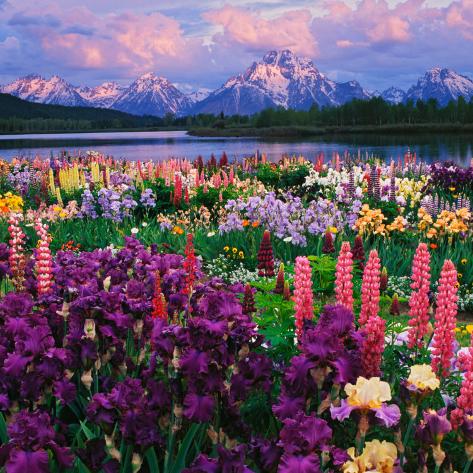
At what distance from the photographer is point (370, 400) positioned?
2.87 metres

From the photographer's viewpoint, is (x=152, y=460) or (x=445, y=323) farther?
(x=445, y=323)

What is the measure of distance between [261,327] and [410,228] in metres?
8.67

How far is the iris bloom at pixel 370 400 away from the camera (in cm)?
286

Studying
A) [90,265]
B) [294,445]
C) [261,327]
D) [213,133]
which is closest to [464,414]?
[294,445]

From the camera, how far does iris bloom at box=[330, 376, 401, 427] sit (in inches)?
113

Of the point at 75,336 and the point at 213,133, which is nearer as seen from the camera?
the point at 75,336

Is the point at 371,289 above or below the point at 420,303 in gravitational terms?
above

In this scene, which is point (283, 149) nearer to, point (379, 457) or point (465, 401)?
point (465, 401)

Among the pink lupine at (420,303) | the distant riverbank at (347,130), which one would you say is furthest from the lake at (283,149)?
the distant riverbank at (347,130)

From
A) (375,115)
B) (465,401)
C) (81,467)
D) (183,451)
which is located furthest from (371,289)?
(375,115)

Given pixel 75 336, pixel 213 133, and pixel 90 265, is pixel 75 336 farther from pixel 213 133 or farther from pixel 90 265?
pixel 213 133

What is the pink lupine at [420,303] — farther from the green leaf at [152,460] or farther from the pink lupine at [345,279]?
the green leaf at [152,460]

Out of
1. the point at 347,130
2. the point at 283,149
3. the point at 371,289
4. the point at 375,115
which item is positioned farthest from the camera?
the point at 375,115

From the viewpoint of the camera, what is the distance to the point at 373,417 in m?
2.93
